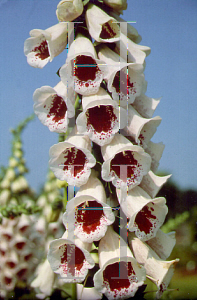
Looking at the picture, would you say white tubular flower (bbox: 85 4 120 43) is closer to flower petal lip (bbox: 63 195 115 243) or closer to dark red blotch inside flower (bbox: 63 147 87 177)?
dark red blotch inside flower (bbox: 63 147 87 177)

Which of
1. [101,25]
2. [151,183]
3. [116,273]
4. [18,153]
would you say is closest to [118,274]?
[116,273]

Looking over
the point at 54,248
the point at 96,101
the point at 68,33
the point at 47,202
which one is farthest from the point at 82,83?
the point at 47,202

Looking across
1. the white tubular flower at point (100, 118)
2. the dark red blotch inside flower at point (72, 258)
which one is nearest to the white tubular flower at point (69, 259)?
the dark red blotch inside flower at point (72, 258)

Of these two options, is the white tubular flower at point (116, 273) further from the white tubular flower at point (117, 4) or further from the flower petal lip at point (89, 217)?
the white tubular flower at point (117, 4)

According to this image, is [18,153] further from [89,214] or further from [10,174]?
[89,214]

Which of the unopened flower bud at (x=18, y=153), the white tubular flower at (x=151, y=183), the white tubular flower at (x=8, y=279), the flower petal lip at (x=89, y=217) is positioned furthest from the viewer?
the unopened flower bud at (x=18, y=153)
